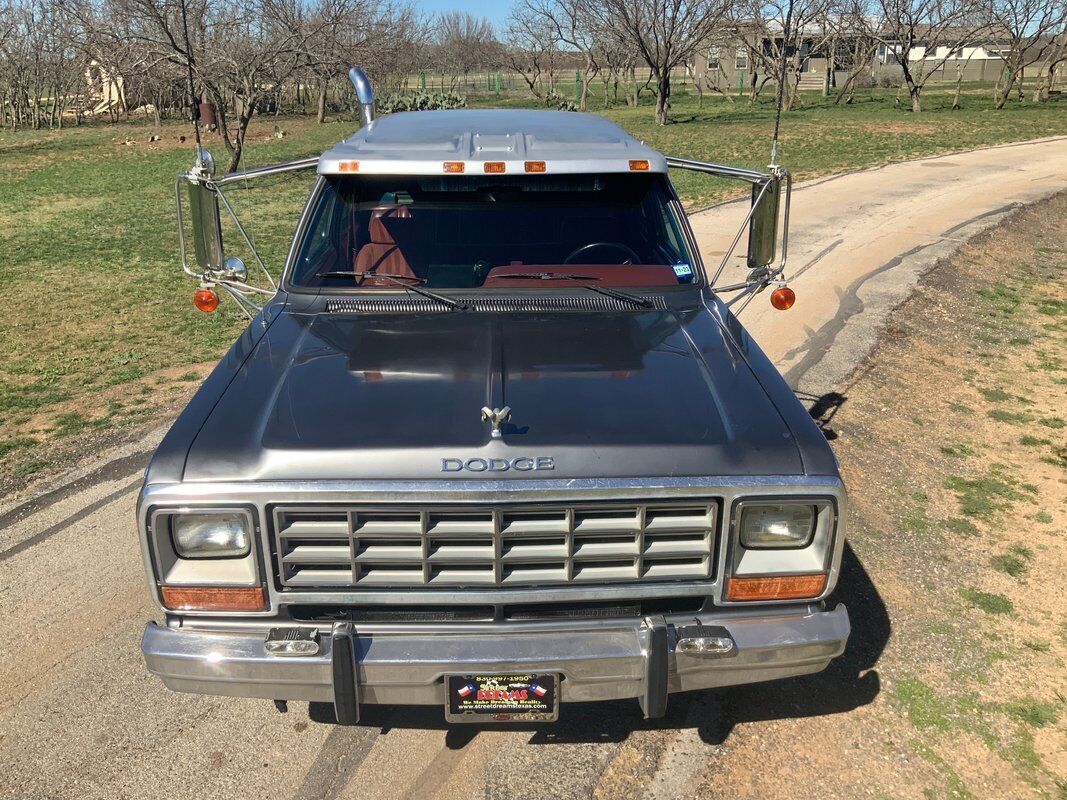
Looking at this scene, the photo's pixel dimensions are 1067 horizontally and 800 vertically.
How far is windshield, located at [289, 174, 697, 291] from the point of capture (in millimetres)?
3982

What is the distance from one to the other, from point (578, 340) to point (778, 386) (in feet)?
2.49

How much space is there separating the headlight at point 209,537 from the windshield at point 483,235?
144 cm

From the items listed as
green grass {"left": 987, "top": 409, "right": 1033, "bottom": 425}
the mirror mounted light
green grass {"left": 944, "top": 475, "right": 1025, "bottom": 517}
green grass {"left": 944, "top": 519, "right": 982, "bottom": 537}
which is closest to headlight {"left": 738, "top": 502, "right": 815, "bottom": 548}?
green grass {"left": 944, "top": 519, "right": 982, "bottom": 537}

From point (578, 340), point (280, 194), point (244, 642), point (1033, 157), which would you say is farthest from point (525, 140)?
point (1033, 157)

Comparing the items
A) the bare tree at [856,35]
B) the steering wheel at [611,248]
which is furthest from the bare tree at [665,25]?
the steering wheel at [611,248]

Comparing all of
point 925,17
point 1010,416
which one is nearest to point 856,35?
point 925,17

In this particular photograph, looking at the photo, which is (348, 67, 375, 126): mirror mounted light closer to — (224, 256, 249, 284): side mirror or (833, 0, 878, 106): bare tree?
(224, 256, 249, 284): side mirror

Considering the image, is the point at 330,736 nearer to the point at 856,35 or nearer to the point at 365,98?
the point at 365,98

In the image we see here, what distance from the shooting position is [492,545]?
9.04 feet

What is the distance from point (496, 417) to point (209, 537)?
0.93m

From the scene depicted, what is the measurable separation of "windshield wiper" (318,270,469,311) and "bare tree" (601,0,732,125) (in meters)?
28.9

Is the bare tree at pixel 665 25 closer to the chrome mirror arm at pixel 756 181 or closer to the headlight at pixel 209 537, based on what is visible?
the chrome mirror arm at pixel 756 181

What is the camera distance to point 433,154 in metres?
3.94

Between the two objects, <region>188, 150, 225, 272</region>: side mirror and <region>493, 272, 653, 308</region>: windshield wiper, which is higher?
<region>188, 150, 225, 272</region>: side mirror
